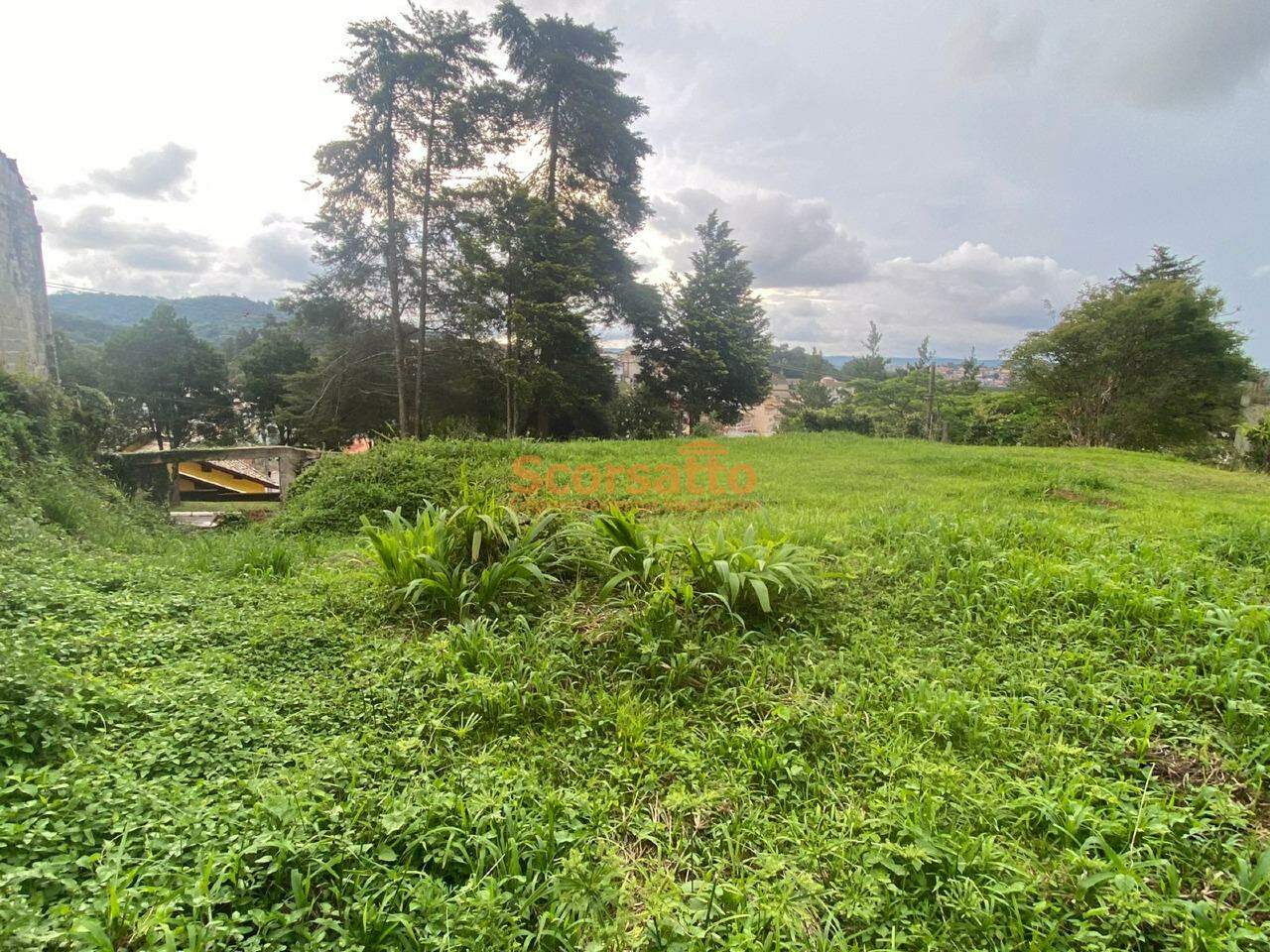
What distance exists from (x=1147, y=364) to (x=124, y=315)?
33.8 meters

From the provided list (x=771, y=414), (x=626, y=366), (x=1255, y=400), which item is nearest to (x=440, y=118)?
(x=626, y=366)

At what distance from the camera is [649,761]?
1.69 m

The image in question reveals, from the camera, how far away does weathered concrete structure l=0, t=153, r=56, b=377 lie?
6453 mm

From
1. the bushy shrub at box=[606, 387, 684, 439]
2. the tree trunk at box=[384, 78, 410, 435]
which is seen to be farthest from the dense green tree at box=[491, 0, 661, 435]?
the tree trunk at box=[384, 78, 410, 435]

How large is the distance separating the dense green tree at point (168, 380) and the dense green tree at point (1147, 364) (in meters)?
26.1

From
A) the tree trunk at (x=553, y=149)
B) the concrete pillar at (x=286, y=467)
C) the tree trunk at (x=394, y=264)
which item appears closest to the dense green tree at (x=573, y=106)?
the tree trunk at (x=553, y=149)

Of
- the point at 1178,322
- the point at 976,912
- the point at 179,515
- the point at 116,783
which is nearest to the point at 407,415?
the point at 179,515

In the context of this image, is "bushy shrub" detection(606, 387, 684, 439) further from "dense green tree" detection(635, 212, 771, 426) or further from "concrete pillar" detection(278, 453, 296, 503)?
"concrete pillar" detection(278, 453, 296, 503)

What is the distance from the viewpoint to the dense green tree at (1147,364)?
1209 cm

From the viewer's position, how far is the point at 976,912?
1.17m

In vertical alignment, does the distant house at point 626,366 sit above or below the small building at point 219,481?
above

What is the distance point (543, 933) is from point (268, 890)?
0.61 m

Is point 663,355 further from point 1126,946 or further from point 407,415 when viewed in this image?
point 1126,946

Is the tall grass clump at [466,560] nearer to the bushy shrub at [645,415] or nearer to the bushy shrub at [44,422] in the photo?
the bushy shrub at [44,422]
